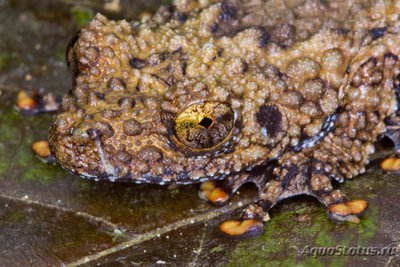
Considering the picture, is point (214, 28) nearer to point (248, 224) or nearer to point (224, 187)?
point (224, 187)

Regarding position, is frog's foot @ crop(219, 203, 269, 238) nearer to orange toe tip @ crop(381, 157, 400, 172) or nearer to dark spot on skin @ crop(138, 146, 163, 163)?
dark spot on skin @ crop(138, 146, 163, 163)

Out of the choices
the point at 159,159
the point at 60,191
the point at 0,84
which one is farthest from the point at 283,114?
the point at 0,84

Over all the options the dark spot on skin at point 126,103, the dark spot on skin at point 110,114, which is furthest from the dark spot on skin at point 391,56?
the dark spot on skin at point 110,114

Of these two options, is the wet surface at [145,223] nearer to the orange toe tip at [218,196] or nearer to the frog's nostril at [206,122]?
the orange toe tip at [218,196]

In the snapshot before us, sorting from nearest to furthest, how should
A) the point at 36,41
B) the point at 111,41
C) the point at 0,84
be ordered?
the point at 111,41 < the point at 0,84 < the point at 36,41

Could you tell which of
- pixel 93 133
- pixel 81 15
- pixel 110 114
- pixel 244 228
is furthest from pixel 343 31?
pixel 81 15

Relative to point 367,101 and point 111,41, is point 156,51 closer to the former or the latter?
point 111,41
